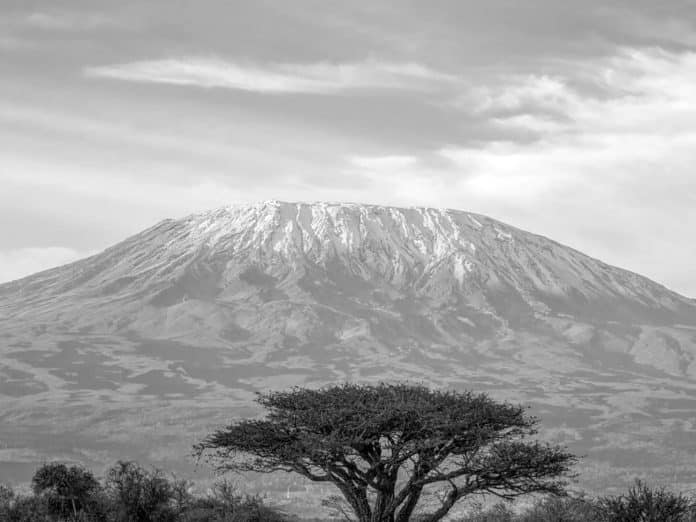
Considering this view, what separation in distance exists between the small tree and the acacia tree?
551 inches

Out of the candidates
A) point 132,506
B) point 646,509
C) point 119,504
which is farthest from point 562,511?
point 119,504

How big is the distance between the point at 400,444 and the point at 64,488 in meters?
20.8

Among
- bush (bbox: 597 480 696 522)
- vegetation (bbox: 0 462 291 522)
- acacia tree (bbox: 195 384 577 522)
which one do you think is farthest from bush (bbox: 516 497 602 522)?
vegetation (bbox: 0 462 291 522)

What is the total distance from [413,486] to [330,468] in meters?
2.94

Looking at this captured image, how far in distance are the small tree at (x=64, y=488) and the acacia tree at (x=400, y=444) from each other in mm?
13994

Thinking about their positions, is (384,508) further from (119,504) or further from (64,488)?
(64,488)

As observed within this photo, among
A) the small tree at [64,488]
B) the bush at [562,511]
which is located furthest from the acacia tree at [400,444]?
the small tree at [64,488]

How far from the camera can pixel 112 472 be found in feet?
150

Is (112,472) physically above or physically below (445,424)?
below

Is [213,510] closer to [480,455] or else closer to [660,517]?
[480,455]

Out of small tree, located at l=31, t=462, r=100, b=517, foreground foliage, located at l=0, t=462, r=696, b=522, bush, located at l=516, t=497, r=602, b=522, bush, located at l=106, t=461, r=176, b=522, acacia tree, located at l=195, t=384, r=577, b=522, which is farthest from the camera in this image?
small tree, located at l=31, t=462, r=100, b=517

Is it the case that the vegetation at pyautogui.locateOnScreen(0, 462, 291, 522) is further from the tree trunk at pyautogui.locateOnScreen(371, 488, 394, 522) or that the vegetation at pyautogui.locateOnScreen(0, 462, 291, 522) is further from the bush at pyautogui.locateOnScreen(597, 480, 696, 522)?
the bush at pyautogui.locateOnScreen(597, 480, 696, 522)

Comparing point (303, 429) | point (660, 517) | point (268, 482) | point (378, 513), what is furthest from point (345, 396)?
point (268, 482)

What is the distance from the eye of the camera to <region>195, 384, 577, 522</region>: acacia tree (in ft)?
109
